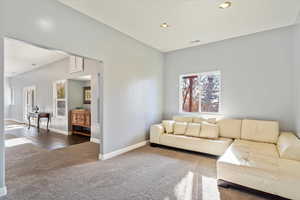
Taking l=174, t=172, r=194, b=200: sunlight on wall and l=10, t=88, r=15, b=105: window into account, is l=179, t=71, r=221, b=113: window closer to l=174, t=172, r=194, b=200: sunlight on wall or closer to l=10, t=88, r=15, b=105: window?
l=174, t=172, r=194, b=200: sunlight on wall

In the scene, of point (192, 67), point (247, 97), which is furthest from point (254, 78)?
point (192, 67)

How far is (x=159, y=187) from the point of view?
2.18 metres

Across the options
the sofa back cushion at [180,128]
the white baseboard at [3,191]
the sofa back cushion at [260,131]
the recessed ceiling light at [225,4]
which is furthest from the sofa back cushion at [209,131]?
the white baseboard at [3,191]

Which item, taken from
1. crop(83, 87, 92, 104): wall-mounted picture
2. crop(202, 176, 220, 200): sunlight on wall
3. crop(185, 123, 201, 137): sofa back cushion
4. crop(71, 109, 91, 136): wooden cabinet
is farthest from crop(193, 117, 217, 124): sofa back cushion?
crop(83, 87, 92, 104): wall-mounted picture

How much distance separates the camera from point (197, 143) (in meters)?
3.47

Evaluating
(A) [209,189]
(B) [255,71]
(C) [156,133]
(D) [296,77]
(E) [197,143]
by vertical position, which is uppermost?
(B) [255,71]

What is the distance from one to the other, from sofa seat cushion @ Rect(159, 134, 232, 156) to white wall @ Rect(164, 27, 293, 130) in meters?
1.06

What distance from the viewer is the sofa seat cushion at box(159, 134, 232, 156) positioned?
127 inches

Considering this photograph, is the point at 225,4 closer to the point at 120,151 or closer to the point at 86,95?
the point at 120,151

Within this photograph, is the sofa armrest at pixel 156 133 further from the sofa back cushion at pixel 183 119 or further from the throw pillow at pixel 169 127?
the sofa back cushion at pixel 183 119

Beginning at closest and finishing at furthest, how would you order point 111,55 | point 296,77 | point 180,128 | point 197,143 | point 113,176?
point 113,176
point 296,77
point 111,55
point 197,143
point 180,128

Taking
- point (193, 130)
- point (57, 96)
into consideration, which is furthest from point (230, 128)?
point (57, 96)

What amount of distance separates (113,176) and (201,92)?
332cm

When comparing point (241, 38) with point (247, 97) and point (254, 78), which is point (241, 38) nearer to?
point (254, 78)
